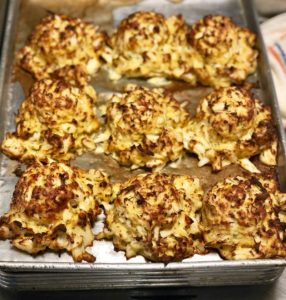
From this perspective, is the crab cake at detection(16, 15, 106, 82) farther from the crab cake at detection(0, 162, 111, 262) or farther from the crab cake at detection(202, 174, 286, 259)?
the crab cake at detection(202, 174, 286, 259)

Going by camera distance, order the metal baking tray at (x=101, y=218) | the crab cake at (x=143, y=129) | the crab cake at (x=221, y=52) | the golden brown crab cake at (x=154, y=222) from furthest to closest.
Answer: the crab cake at (x=221, y=52) < the crab cake at (x=143, y=129) < the golden brown crab cake at (x=154, y=222) < the metal baking tray at (x=101, y=218)

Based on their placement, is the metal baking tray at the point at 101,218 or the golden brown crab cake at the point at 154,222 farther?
the golden brown crab cake at the point at 154,222

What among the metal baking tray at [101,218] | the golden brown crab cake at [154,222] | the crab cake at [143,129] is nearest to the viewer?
the metal baking tray at [101,218]

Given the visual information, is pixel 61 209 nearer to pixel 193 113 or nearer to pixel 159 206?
pixel 159 206

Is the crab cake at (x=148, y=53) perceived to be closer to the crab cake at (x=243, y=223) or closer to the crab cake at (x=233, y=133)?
the crab cake at (x=233, y=133)

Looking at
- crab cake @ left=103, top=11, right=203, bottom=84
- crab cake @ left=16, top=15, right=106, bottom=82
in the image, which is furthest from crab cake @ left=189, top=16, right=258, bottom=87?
crab cake @ left=16, top=15, right=106, bottom=82

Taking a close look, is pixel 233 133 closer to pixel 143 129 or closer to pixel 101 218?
pixel 143 129

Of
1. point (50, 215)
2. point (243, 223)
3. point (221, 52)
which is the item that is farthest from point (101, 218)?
point (221, 52)

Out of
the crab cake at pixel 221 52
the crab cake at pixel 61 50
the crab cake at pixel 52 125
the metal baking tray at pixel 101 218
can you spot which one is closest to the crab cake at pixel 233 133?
the metal baking tray at pixel 101 218
